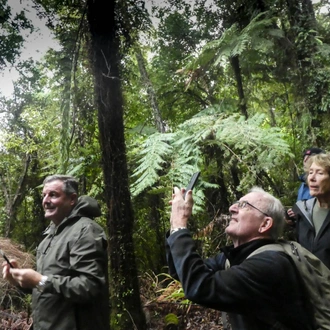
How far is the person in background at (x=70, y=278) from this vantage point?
7.71ft

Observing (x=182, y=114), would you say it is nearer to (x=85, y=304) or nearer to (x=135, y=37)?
(x=135, y=37)

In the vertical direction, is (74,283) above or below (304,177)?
below

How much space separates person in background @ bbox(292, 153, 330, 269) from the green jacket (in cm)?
180

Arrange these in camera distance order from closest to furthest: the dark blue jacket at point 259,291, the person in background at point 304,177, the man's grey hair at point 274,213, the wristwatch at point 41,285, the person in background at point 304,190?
the dark blue jacket at point 259,291 < the man's grey hair at point 274,213 < the wristwatch at point 41,285 < the person in background at point 304,190 < the person in background at point 304,177

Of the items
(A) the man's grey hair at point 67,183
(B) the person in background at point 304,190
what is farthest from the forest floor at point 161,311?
(A) the man's grey hair at point 67,183

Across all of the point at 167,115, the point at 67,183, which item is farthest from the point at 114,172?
the point at 167,115

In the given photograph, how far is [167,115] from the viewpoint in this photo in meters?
9.09

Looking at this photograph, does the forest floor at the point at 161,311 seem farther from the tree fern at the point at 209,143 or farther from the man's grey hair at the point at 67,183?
the man's grey hair at the point at 67,183

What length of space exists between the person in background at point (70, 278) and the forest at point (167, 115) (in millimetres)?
1319

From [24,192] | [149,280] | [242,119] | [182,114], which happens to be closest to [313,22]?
[242,119]

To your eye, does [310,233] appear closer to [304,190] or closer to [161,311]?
[304,190]

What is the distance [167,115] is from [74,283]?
279 inches

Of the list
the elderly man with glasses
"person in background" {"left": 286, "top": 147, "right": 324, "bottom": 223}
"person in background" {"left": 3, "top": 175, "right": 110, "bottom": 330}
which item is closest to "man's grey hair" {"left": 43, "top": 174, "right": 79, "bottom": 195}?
"person in background" {"left": 3, "top": 175, "right": 110, "bottom": 330}

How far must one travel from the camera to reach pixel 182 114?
9.01m
